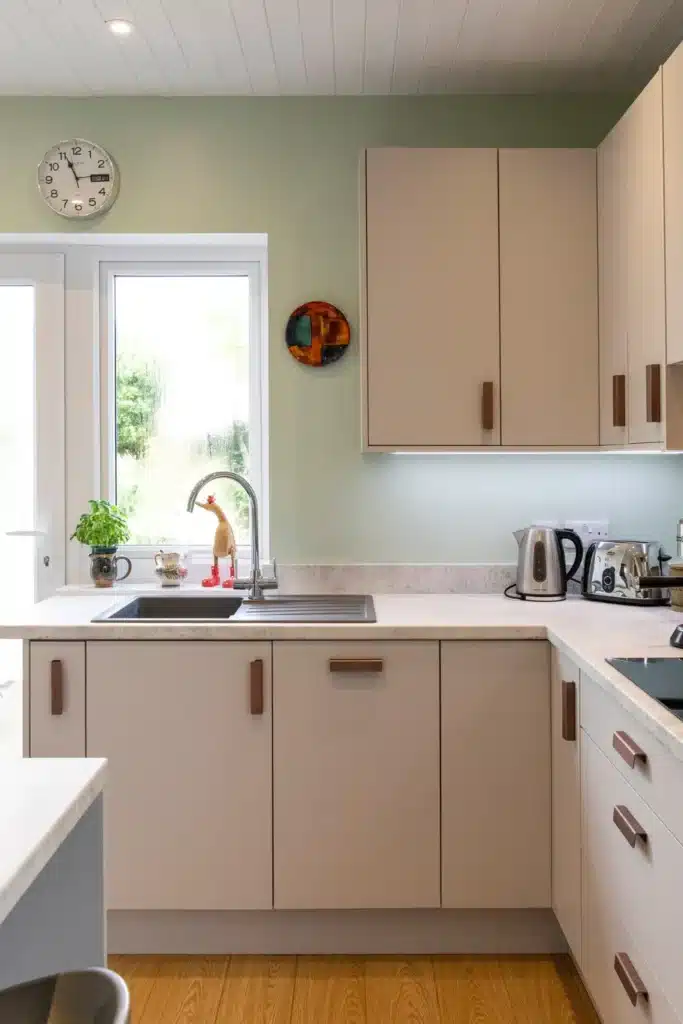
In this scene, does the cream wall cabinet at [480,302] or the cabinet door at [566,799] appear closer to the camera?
the cabinet door at [566,799]

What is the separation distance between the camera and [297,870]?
2402 mm

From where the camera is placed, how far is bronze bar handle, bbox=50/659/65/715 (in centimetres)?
239

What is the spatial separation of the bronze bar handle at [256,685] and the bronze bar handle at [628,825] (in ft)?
3.19

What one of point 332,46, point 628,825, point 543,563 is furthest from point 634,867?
point 332,46

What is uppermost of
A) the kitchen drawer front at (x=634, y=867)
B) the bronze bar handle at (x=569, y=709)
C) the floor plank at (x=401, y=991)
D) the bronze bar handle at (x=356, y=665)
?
the bronze bar handle at (x=356, y=665)

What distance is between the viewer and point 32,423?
3152mm

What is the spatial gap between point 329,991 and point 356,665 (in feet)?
2.68

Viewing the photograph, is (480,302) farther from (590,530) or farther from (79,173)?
(79,173)

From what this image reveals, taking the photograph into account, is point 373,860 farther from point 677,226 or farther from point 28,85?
point 28,85

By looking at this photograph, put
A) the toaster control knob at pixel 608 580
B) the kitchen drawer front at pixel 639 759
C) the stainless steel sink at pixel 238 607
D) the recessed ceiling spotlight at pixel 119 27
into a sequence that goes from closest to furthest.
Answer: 1. the kitchen drawer front at pixel 639 759
2. the recessed ceiling spotlight at pixel 119 27
3. the stainless steel sink at pixel 238 607
4. the toaster control knob at pixel 608 580

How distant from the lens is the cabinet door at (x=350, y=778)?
2.39m

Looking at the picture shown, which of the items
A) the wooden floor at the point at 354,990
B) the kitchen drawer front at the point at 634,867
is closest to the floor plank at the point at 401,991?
the wooden floor at the point at 354,990

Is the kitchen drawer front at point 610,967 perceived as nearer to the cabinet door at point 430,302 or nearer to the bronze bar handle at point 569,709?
the bronze bar handle at point 569,709

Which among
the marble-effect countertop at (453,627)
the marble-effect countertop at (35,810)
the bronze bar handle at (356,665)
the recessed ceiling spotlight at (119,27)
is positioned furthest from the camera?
the recessed ceiling spotlight at (119,27)
